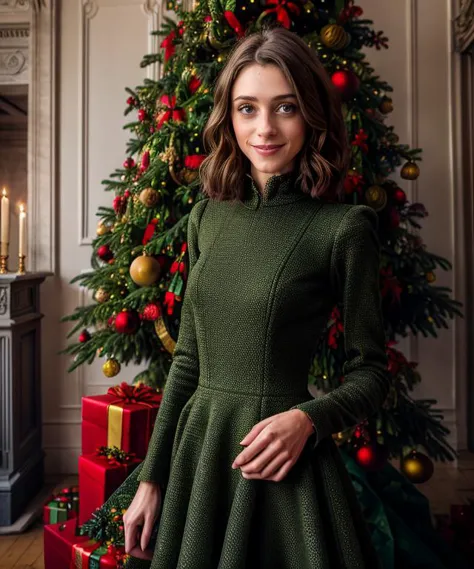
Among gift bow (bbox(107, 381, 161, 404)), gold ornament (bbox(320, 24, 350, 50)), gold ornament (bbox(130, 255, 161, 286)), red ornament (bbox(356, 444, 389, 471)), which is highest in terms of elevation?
gold ornament (bbox(320, 24, 350, 50))

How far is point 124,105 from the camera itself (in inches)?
131

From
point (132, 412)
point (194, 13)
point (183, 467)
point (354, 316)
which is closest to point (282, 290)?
point (354, 316)

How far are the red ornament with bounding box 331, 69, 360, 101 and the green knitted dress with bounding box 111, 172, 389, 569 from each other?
114 cm

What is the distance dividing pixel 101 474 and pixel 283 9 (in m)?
1.68

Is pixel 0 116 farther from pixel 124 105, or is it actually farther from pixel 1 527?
pixel 1 527

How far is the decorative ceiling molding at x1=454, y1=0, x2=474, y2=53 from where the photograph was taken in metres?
3.19

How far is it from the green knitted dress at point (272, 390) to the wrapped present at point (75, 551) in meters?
0.81

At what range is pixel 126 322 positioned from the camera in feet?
Result: 7.24

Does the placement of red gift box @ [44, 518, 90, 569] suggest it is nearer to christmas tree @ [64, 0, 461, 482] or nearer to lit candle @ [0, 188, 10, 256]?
christmas tree @ [64, 0, 461, 482]

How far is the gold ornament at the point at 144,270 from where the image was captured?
6.98ft

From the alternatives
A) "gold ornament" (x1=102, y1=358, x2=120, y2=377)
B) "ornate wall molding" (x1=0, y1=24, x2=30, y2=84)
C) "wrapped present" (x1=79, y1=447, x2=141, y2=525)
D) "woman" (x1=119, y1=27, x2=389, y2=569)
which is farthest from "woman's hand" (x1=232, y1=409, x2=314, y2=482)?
"ornate wall molding" (x1=0, y1=24, x2=30, y2=84)

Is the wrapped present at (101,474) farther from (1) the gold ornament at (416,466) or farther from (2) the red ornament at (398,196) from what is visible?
(2) the red ornament at (398,196)

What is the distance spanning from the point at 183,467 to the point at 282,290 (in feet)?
1.08

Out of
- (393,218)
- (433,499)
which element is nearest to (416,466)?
(433,499)
